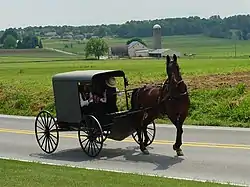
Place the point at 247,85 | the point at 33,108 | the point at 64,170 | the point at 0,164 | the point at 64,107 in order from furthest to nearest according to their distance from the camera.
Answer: the point at 33,108 → the point at 247,85 → the point at 64,107 → the point at 0,164 → the point at 64,170

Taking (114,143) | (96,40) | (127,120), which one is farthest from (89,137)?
(96,40)

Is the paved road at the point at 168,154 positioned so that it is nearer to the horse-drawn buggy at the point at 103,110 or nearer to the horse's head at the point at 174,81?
the horse-drawn buggy at the point at 103,110

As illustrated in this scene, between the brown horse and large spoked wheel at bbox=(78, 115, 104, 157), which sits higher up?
the brown horse

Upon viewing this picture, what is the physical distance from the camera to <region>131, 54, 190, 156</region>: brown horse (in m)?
13.9

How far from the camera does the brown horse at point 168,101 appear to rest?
45.6ft

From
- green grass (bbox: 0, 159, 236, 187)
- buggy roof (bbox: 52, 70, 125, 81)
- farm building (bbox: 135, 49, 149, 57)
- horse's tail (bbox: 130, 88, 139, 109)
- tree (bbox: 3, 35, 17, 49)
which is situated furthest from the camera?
tree (bbox: 3, 35, 17, 49)

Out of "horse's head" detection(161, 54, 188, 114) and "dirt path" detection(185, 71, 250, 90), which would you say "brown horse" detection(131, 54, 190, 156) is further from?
"dirt path" detection(185, 71, 250, 90)

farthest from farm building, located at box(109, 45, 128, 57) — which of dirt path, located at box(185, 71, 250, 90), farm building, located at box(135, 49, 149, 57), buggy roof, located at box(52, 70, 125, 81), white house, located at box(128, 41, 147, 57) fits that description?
buggy roof, located at box(52, 70, 125, 81)

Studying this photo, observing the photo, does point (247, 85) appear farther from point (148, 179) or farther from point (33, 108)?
point (148, 179)

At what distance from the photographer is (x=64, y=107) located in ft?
51.8

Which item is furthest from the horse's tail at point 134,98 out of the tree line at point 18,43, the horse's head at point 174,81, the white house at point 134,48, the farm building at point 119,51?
the tree line at point 18,43

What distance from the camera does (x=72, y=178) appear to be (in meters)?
11.2

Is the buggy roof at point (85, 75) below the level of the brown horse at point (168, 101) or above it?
above

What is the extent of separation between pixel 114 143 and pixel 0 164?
4327 millimetres
